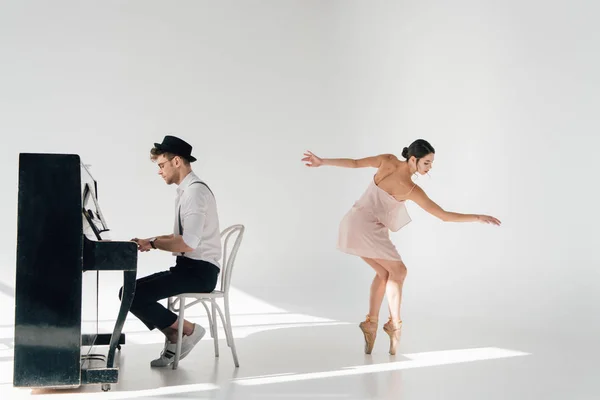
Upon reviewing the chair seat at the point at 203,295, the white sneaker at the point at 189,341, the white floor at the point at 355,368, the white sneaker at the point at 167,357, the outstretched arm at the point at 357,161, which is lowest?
the white floor at the point at 355,368

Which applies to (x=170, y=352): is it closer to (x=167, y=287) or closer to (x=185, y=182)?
(x=167, y=287)

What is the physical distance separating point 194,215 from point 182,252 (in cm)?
18

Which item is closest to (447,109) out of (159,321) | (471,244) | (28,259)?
(471,244)

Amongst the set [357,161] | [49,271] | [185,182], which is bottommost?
[49,271]

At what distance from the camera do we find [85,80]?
22.9ft

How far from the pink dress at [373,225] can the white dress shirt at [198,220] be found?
0.80 meters

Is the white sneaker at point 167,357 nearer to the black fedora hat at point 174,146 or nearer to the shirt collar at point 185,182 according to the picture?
the shirt collar at point 185,182

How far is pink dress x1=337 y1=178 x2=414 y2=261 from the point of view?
14.2 ft

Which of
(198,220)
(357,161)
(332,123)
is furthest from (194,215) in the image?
(332,123)

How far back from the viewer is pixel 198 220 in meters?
3.71

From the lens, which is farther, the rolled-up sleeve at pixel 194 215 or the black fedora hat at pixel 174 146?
the black fedora hat at pixel 174 146

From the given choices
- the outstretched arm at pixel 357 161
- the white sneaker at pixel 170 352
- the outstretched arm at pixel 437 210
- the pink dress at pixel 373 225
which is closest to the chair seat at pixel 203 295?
the white sneaker at pixel 170 352

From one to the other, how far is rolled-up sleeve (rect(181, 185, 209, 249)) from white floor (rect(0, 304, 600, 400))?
0.63m

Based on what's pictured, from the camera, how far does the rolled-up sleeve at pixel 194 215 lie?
367 cm
